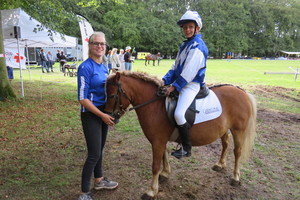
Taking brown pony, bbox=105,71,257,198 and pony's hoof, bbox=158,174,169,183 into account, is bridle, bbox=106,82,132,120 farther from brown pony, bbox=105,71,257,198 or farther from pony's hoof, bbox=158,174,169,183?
pony's hoof, bbox=158,174,169,183

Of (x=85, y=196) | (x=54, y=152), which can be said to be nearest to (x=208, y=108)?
(x=85, y=196)

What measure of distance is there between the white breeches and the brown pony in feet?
0.78

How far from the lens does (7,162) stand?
4461mm

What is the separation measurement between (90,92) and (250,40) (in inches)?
3207

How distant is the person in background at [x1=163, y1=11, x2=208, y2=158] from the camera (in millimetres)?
3156

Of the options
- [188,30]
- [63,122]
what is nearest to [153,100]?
[188,30]

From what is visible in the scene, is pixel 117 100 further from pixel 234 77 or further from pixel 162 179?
pixel 234 77

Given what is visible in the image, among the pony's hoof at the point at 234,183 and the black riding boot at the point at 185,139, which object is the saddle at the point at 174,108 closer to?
the black riding boot at the point at 185,139

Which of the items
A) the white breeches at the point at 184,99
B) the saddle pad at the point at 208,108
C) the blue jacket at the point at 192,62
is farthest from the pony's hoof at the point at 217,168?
the blue jacket at the point at 192,62

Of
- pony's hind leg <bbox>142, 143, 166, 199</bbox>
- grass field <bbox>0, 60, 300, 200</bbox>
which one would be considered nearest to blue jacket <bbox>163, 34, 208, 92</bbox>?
grass field <bbox>0, 60, 300, 200</bbox>

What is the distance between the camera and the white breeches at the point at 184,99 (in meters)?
3.19

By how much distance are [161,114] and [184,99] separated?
0.41 meters

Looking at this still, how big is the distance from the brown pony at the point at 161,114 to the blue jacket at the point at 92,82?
0.10m

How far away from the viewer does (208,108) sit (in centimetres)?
352
